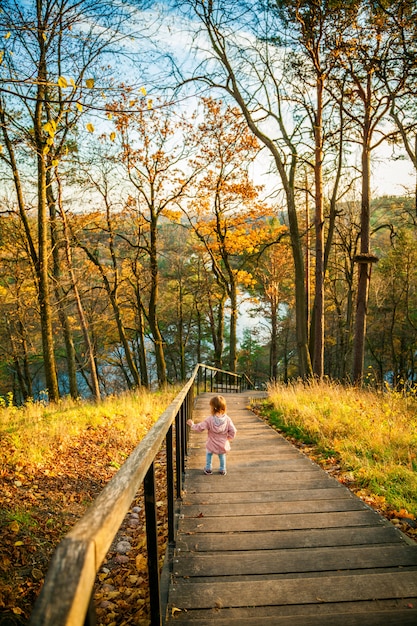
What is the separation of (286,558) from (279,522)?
0.57m

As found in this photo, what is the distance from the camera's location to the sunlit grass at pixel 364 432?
4387mm

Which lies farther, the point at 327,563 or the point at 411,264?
the point at 411,264

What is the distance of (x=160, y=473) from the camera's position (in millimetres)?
6105

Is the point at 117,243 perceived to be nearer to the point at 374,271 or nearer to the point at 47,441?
the point at 47,441

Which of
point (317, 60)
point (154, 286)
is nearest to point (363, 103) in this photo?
point (317, 60)

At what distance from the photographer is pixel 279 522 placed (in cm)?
334

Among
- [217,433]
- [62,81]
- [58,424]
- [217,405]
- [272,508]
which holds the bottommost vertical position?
[58,424]

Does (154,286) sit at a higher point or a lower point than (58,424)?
higher

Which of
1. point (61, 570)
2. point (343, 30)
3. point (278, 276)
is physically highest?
point (343, 30)

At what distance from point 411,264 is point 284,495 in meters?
24.8

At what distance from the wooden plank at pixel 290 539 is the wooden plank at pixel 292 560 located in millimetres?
88

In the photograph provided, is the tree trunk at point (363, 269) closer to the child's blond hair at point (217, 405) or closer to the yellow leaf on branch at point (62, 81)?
the child's blond hair at point (217, 405)

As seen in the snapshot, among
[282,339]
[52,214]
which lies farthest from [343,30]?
[282,339]

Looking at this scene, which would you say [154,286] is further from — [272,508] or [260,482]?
[272,508]
